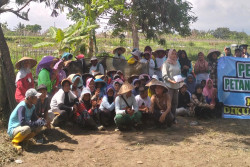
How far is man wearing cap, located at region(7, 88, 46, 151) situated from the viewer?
14.9ft

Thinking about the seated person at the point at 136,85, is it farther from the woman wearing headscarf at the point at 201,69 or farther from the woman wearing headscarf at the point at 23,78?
the woman wearing headscarf at the point at 23,78

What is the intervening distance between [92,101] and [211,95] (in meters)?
3.02

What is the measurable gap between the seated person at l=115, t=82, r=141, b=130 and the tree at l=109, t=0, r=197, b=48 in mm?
6414

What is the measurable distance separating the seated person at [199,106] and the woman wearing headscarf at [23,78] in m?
3.90

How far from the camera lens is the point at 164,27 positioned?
12898 millimetres

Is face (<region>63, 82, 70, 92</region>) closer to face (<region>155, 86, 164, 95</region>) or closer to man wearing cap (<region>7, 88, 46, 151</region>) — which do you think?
man wearing cap (<region>7, 88, 46, 151</region>)

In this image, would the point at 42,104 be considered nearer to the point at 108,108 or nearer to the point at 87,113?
the point at 87,113

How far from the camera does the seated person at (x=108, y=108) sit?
595cm

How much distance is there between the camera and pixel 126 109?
5637 mm

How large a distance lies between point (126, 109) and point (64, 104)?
1262mm

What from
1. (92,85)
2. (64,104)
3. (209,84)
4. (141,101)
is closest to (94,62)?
(92,85)

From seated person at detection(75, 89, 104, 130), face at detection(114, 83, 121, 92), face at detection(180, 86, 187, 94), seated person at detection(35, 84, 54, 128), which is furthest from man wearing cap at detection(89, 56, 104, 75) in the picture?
seated person at detection(35, 84, 54, 128)

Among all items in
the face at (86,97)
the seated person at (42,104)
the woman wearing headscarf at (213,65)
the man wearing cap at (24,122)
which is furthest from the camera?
the woman wearing headscarf at (213,65)

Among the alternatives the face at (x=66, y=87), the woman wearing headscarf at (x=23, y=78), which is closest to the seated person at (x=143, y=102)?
the face at (x=66, y=87)
